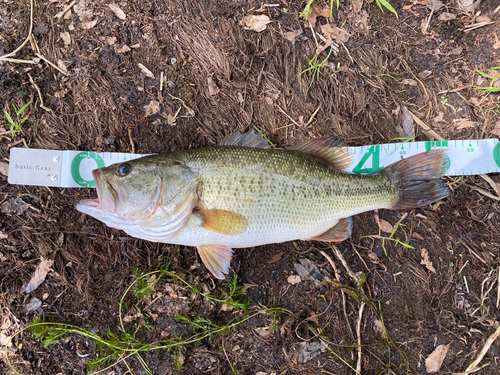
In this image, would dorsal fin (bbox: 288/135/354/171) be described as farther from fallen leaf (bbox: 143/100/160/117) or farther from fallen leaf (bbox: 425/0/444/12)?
fallen leaf (bbox: 425/0/444/12)

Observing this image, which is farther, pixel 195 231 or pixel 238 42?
pixel 238 42

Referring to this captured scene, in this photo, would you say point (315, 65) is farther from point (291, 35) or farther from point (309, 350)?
point (309, 350)

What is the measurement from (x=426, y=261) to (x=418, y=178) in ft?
3.29

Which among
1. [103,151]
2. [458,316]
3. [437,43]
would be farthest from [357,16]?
[458,316]

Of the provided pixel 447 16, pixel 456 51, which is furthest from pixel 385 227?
pixel 447 16

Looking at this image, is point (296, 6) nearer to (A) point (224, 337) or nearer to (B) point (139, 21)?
(B) point (139, 21)

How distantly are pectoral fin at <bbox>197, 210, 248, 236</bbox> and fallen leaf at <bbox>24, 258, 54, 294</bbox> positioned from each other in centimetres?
189

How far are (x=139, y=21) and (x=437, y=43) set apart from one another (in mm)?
3459

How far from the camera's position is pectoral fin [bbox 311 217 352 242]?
3189mm

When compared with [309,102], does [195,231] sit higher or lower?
lower

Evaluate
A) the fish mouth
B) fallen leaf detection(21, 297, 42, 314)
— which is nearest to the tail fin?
the fish mouth

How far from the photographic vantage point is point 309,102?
11.8ft

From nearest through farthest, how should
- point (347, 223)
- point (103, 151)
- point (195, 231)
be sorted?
point (195, 231)
point (347, 223)
point (103, 151)

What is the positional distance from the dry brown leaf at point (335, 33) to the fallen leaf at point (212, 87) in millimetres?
1409
